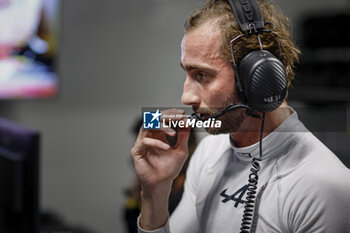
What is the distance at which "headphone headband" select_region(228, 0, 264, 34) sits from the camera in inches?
30.0

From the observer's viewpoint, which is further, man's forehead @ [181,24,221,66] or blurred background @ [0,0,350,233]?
blurred background @ [0,0,350,233]

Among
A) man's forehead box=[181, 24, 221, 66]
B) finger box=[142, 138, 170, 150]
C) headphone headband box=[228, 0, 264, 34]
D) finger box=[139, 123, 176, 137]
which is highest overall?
headphone headband box=[228, 0, 264, 34]

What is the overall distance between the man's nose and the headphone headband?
13cm

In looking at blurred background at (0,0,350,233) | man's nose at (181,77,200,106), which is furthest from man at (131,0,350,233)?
blurred background at (0,0,350,233)

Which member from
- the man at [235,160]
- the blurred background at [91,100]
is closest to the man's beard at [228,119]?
the man at [235,160]

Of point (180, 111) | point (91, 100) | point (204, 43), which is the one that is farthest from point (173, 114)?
point (91, 100)

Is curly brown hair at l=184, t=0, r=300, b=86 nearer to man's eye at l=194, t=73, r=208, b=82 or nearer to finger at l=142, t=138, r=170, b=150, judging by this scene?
man's eye at l=194, t=73, r=208, b=82

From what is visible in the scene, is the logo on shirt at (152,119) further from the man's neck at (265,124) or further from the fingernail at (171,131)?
the man's neck at (265,124)

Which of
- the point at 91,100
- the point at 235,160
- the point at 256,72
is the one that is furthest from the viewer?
the point at 91,100

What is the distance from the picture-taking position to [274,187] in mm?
760

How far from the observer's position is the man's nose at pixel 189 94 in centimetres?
→ 78

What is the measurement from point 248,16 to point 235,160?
0.91 feet

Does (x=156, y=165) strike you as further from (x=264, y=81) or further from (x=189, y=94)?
(x=264, y=81)

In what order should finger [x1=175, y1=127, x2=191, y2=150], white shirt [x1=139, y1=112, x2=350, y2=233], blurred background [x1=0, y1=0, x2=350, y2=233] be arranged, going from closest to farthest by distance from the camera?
1. white shirt [x1=139, y1=112, x2=350, y2=233]
2. finger [x1=175, y1=127, x2=191, y2=150]
3. blurred background [x1=0, y1=0, x2=350, y2=233]
